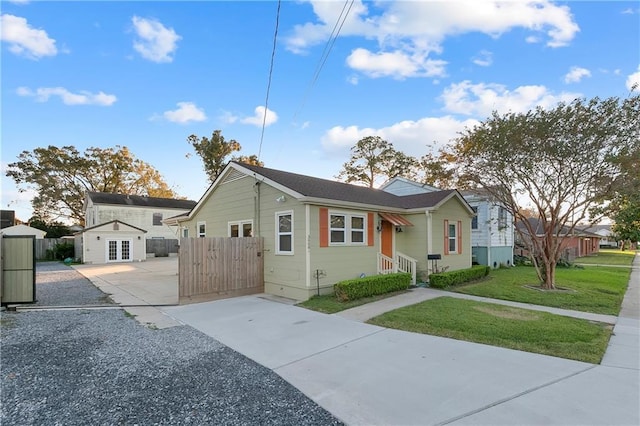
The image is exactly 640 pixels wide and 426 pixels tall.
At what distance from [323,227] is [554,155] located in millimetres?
7725

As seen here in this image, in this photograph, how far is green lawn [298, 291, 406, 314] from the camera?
800 centimetres

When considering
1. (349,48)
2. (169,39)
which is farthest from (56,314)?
(349,48)

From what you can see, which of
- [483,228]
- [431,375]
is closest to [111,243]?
[483,228]

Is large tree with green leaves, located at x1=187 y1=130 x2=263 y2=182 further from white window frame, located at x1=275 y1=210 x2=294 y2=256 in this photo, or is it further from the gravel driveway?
the gravel driveway

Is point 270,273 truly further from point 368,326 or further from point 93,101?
point 93,101

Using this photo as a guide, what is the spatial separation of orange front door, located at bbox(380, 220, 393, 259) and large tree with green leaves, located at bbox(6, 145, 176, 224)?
3558 centimetres

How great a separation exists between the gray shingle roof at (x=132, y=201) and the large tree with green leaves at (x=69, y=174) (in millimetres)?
6022

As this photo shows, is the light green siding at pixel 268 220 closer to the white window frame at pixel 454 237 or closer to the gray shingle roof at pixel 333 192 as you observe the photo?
the gray shingle roof at pixel 333 192

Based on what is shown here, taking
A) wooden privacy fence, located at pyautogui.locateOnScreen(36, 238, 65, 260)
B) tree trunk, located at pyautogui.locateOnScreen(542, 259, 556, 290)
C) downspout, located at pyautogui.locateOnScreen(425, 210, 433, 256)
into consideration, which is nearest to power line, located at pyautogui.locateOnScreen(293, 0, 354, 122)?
downspout, located at pyautogui.locateOnScreen(425, 210, 433, 256)

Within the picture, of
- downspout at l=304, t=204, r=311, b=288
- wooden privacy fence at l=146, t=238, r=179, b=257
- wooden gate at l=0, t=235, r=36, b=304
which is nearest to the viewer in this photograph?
wooden gate at l=0, t=235, r=36, b=304

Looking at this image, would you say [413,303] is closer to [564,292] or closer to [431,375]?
[431,375]

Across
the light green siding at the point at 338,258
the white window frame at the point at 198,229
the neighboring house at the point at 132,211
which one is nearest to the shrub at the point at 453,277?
the light green siding at the point at 338,258

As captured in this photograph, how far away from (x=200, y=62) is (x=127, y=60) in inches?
95.0

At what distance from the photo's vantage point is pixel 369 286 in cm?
934
